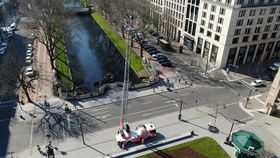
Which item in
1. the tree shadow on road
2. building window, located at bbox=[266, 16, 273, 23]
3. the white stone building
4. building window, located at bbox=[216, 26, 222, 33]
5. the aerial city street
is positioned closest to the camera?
the aerial city street

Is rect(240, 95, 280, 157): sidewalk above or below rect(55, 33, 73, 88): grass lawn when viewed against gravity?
below

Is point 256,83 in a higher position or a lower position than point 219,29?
→ lower

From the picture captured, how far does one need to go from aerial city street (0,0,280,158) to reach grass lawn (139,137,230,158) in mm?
203

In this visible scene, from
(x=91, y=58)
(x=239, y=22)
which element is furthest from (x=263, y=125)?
(x=91, y=58)

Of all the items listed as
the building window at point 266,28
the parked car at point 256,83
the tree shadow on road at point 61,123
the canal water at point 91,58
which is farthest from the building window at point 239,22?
the tree shadow on road at point 61,123

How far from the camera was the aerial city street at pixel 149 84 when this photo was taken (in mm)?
55281

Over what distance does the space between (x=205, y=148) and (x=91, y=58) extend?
58.0 meters

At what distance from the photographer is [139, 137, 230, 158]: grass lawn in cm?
5353

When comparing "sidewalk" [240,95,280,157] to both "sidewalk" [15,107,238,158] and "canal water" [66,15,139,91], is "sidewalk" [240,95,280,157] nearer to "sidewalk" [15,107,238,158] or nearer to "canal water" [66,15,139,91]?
"sidewalk" [15,107,238,158]

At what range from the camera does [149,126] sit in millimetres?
57344

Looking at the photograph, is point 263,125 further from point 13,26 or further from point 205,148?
point 13,26

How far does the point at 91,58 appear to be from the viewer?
9900cm

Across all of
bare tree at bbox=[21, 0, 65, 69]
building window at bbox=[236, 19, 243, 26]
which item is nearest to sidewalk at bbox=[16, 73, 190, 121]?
bare tree at bbox=[21, 0, 65, 69]

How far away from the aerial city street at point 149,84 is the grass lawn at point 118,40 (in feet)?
1.40
